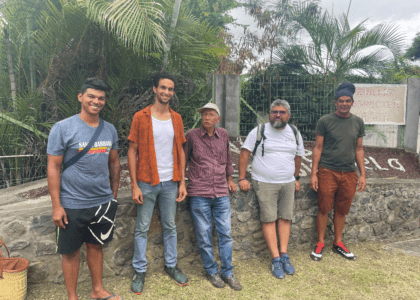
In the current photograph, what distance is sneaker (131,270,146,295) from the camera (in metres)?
2.78

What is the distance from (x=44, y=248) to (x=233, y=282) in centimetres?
179

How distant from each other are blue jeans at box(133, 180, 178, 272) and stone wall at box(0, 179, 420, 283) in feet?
1.02

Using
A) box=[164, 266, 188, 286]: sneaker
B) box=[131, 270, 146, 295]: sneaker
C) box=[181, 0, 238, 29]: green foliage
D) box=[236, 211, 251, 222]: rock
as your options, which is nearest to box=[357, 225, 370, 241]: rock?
box=[236, 211, 251, 222]: rock

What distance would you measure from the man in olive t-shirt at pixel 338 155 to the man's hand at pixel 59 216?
263 cm

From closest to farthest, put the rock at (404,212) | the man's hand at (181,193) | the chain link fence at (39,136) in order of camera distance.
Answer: the man's hand at (181,193)
the rock at (404,212)
the chain link fence at (39,136)

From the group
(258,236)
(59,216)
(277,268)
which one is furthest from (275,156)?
(59,216)

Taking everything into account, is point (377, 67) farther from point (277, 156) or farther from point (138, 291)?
point (138, 291)

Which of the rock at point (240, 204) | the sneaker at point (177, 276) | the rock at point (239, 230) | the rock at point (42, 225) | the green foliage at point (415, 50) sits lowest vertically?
the sneaker at point (177, 276)

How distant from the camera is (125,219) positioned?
3043 millimetres

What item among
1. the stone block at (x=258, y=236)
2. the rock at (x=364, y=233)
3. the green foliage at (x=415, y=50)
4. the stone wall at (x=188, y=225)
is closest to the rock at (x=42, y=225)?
the stone wall at (x=188, y=225)

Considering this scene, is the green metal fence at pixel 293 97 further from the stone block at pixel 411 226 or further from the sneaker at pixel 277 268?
the sneaker at pixel 277 268

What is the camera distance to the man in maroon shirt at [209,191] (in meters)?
2.92

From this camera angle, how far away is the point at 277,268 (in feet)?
10.5

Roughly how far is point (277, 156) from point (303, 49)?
438 centimetres
